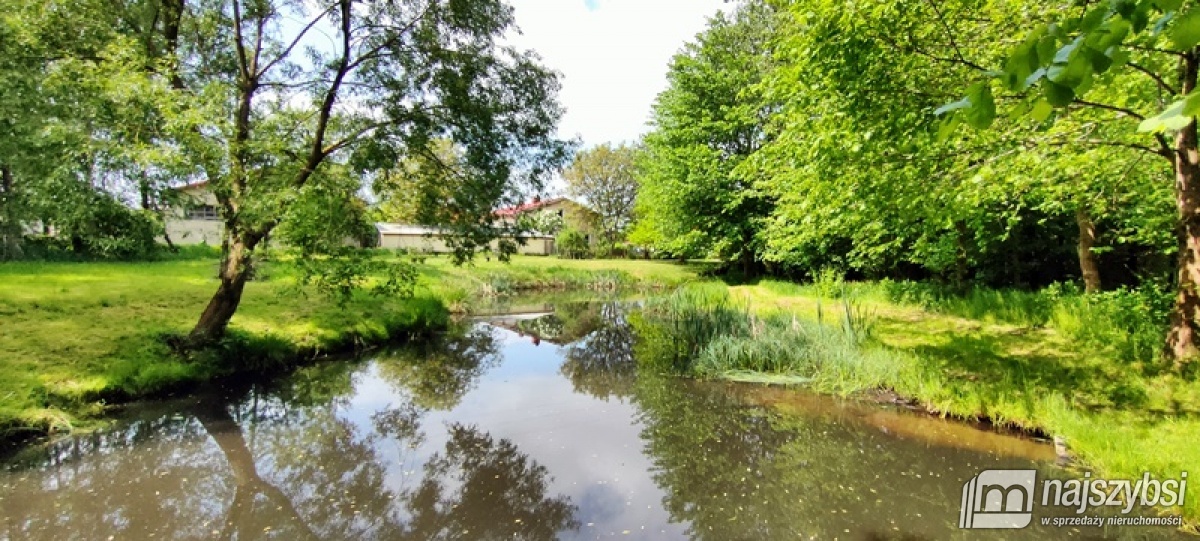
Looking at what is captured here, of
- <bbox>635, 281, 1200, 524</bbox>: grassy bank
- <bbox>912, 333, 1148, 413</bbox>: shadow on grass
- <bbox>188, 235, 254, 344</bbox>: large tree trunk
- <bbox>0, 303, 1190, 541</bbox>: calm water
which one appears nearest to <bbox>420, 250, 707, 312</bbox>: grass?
<bbox>188, 235, 254, 344</bbox>: large tree trunk

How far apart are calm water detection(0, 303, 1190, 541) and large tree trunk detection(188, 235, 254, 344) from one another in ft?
3.86

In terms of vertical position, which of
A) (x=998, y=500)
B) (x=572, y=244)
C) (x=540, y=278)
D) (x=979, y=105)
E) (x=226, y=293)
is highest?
(x=979, y=105)

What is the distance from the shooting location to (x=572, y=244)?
38312mm

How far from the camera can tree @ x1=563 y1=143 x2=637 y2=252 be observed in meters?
43.4

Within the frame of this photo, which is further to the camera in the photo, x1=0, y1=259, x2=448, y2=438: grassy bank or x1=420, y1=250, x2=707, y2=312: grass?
x1=420, y1=250, x2=707, y2=312: grass

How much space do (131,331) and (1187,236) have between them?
44.9 ft

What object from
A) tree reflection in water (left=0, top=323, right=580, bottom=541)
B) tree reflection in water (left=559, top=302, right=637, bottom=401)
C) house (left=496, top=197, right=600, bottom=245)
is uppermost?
house (left=496, top=197, right=600, bottom=245)

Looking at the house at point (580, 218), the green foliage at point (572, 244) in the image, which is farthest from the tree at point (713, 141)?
the house at point (580, 218)

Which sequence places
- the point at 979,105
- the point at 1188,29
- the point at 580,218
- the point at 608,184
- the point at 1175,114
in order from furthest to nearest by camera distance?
the point at 580,218
the point at 608,184
the point at 979,105
the point at 1188,29
the point at 1175,114

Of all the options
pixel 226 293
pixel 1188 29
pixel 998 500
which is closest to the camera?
pixel 1188 29

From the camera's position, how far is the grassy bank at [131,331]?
6.38 metres

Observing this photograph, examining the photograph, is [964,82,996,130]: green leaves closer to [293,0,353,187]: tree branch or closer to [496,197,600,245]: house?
[293,0,353,187]: tree branch

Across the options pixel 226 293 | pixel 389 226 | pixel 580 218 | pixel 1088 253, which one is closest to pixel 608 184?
pixel 580 218

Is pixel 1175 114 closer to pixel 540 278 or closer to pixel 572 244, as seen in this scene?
pixel 540 278
